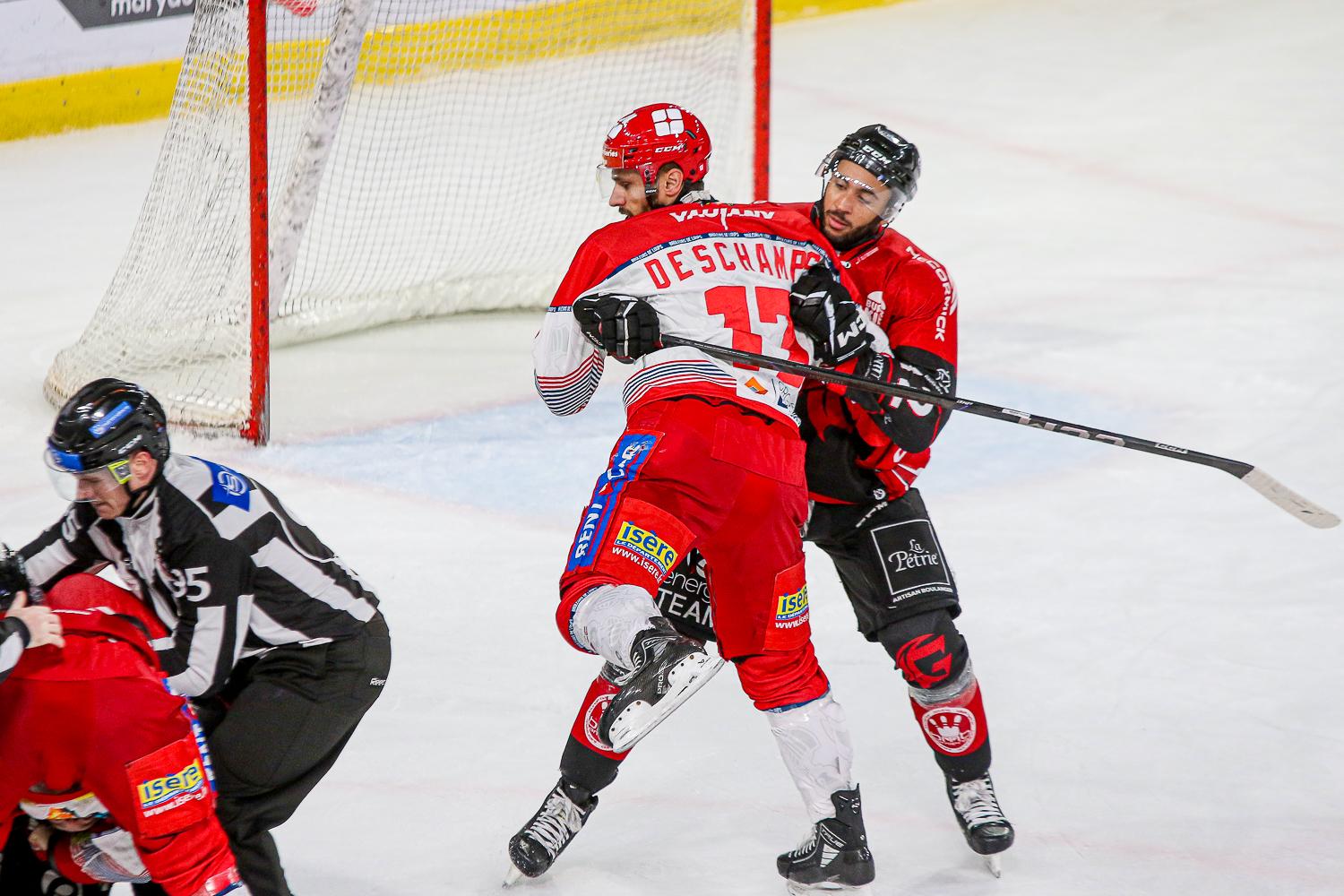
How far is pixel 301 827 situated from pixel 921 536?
4.23ft

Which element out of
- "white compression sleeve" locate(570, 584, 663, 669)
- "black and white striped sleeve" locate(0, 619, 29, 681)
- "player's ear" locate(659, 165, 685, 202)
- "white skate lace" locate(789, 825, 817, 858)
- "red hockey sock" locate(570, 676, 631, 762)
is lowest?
"white skate lace" locate(789, 825, 817, 858)

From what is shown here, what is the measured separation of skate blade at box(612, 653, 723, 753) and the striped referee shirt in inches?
20.6

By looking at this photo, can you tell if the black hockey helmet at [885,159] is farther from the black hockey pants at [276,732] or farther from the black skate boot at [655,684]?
the black hockey pants at [276,732]

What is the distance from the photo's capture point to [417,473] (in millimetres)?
4969

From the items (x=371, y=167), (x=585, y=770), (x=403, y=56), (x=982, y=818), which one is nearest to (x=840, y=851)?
(x=982, y=818)

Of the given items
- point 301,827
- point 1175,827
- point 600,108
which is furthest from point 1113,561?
point 600,108

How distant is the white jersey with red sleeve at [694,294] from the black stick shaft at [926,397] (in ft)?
0.13

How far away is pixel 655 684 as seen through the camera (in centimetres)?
230

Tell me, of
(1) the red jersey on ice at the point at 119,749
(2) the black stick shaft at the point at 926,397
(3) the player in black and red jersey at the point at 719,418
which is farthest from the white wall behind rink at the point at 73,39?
(1) the red jersey on ice at the point at 119,749

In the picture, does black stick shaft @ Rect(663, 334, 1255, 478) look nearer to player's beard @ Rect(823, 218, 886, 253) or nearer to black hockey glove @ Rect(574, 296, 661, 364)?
black hockey glove @ Rect(574, 296, 661, 364)

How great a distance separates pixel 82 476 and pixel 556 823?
1.12 metres

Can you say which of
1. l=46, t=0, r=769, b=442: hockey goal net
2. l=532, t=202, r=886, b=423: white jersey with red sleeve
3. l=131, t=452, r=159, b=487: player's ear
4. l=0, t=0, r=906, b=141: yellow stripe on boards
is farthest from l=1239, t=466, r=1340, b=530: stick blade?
l=0, t=0, r=906, b=141: yellow stripe on boards

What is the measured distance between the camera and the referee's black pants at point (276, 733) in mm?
2498

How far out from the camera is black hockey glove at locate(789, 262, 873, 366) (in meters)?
2.84
